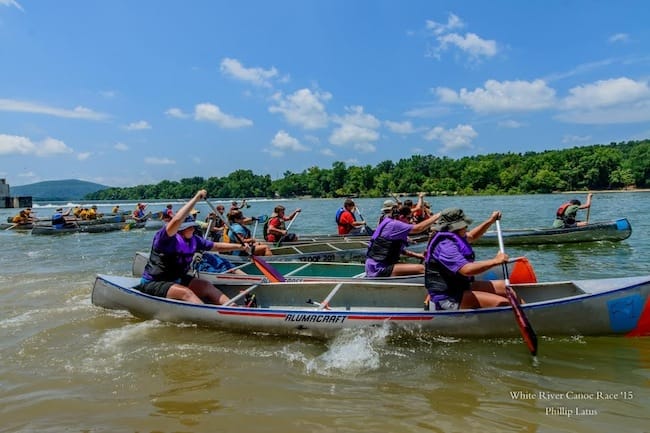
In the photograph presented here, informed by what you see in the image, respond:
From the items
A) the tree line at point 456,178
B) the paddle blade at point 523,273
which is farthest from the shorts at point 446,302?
the tree line at point 456,178

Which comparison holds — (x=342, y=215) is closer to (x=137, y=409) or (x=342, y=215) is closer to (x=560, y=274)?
(x=560, y=274)

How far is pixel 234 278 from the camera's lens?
29.9 ft

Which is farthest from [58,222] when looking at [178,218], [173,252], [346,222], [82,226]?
[178,218]

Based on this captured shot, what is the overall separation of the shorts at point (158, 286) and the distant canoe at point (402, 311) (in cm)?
9

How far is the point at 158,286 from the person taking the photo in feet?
24.2

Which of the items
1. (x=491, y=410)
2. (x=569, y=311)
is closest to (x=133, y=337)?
(x=491, y=410)

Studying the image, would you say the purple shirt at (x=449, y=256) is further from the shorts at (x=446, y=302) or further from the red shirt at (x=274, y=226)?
the red shirt at (x=274, y=226)

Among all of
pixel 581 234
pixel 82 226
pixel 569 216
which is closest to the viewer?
pixel 581 234

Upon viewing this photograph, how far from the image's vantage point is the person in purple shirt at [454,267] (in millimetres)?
5742

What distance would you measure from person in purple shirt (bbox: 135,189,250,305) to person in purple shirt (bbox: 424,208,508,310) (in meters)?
3.34

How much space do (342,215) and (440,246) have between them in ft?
33.4

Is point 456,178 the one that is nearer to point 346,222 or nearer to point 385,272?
point 346,222

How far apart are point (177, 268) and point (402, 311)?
3.52 meters

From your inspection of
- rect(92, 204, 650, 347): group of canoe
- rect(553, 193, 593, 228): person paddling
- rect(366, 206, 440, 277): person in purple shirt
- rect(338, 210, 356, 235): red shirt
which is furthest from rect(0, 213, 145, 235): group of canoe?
rect(366, 206, 440, 277): person in purple shirt
